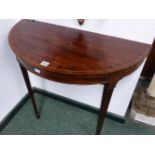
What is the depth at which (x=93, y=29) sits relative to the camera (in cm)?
113

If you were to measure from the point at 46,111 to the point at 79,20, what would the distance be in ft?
3.22

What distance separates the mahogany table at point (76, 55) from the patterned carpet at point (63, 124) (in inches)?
18.1

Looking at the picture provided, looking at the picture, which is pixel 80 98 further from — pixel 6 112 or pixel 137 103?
pixel 6 112

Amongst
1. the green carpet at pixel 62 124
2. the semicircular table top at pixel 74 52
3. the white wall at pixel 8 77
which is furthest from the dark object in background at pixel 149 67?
the white wall at pixel 8 77

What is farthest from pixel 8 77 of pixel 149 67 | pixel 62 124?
pixel 149 67

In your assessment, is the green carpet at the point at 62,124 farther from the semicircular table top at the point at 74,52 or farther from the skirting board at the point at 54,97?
the semicircular table top at the point at 74,52

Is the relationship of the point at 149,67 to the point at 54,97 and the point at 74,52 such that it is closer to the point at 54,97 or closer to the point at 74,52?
the point at 54,97

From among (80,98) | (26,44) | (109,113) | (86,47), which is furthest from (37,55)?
(109,113)

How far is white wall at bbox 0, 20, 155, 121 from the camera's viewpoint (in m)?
1.02

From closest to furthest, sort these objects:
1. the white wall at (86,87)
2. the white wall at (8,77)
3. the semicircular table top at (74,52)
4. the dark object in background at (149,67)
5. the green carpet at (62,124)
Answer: the semicircular table top at (74,52), the white wall at (86,87), the white wall at (8,77), the green carpet at (62,124), the dark object in background at (149,67)

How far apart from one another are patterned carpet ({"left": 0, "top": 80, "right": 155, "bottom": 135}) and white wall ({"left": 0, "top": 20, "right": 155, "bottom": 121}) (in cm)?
12

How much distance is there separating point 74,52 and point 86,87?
59 cm

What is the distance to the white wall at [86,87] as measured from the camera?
1019 mm

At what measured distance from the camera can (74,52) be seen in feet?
3.11
